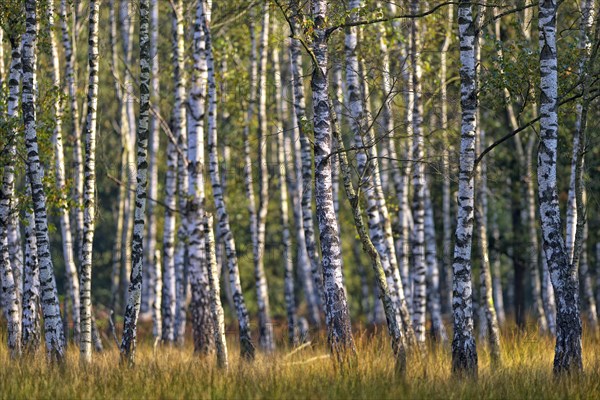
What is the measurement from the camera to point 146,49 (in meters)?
15.3

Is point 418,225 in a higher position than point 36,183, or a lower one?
lower

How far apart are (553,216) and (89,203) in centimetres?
742

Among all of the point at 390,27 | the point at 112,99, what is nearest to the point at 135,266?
the point at 390,27

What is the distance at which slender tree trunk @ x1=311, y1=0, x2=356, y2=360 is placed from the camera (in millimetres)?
13047

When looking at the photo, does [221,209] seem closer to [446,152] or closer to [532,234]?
[446,152]

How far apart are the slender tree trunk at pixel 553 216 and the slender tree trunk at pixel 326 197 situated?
9.40ft

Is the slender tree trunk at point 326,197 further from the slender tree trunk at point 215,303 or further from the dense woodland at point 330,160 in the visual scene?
the slender tree trunk at point 215,303

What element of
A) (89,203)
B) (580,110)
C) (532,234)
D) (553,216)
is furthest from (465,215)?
(532,234)

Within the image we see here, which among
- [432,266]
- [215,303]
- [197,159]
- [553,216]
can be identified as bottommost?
[215,303]

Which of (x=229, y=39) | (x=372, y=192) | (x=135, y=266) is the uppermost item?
(x=229, y=39)

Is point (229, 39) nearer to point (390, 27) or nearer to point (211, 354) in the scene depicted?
point (390, 27)

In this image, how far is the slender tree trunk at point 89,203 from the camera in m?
14.9

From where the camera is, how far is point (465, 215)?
42.8ft

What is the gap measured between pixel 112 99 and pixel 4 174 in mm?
26196
